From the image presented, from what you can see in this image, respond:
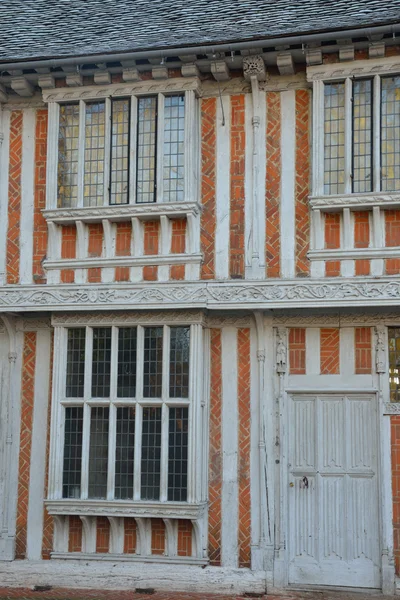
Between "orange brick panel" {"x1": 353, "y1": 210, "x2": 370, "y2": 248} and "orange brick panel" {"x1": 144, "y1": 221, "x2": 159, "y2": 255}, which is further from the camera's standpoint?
"orange brick panel" {"x1": 144, "y1": 221, "x2": 159, "y2": 255}

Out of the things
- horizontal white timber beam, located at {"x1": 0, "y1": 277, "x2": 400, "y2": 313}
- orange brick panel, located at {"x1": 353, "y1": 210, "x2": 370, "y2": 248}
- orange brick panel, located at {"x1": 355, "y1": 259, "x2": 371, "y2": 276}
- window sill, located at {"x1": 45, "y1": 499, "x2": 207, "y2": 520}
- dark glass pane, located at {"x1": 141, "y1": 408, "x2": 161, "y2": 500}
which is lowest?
window sill, located at {"x1": 45, "y1": 499, "x2": 207, "y2": 520}

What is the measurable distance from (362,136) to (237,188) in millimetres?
→ 2047

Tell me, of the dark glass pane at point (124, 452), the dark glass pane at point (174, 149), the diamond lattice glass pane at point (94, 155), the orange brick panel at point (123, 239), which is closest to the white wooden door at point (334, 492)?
the dark glass pane at point (124, 452)

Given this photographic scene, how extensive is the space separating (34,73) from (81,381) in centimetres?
502

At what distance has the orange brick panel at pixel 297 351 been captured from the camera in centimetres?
1235

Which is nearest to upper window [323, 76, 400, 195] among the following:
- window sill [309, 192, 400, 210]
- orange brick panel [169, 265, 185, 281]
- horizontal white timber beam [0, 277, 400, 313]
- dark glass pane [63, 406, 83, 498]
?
window sill [309, 192, 400, 210]

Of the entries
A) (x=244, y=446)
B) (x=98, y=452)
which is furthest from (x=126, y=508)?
(x=244, y=446)

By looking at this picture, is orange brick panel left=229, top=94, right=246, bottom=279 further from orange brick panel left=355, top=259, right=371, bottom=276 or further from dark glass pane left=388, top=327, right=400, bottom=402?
dark glass pane left=388, top=327, right=400, bottom=402

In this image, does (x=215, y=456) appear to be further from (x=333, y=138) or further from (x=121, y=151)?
(x=333, y=138)

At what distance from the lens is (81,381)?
1286 cm

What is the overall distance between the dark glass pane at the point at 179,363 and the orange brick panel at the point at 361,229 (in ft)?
9.47

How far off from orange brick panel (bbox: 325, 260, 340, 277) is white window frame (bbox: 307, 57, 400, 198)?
3.21 feet

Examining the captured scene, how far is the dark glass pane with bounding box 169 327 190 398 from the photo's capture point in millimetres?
12414

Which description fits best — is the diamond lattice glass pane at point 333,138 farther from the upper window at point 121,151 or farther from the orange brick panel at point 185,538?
the orange brick panel at point 185,538
